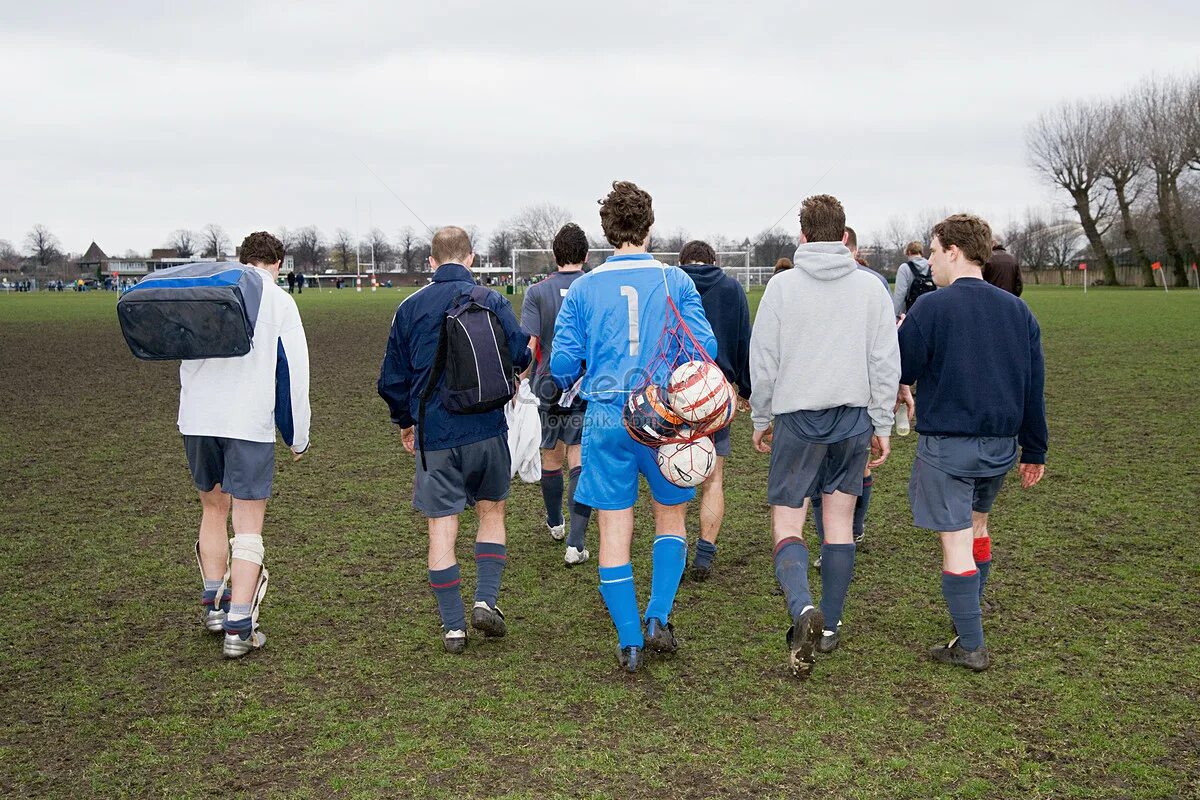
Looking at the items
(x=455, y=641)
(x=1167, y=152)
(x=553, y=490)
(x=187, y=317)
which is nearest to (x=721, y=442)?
(x=553, y=490)

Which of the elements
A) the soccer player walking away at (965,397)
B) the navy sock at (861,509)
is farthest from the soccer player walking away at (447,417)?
the navy sock at (861,509)

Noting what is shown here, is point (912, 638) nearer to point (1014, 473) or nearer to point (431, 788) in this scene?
point (431, 788)

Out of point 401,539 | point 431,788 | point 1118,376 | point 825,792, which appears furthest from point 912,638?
point 1118,376

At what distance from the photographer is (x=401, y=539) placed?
6562 mm

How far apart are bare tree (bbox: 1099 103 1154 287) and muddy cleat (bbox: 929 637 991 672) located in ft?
230

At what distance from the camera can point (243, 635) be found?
15.1 feet

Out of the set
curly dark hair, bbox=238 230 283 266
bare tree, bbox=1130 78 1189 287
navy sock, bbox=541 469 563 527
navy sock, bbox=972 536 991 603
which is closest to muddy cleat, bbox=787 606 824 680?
navy sock, bbox=972 536 991 603

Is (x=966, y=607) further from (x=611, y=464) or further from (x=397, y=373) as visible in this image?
(x=397, y=373)

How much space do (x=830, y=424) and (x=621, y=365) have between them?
3.01 ft

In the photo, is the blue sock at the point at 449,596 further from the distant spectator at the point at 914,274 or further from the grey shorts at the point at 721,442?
the distant spectator at the point at 914,274

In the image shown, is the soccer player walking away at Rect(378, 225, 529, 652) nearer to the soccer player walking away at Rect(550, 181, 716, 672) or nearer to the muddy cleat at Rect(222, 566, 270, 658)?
the soccer player walking away at Rect(550, 181, 716, 672)

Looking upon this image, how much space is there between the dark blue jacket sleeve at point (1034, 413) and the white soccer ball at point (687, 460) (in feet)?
4.41

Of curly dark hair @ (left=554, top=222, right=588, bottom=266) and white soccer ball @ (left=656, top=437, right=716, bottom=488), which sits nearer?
white soccer ball @ (left=656, top=437, right=716, bottom=488)

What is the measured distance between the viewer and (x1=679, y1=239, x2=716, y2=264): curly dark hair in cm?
605
